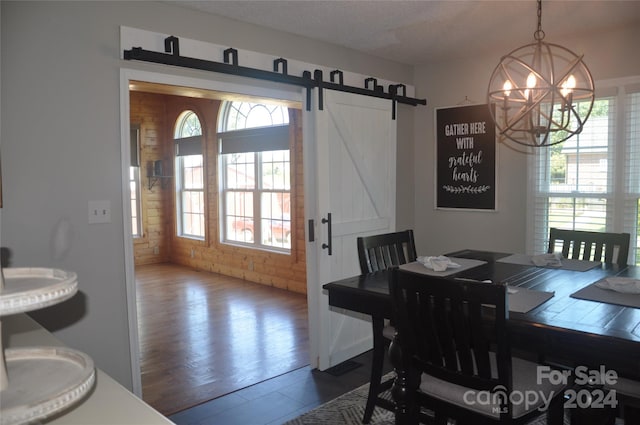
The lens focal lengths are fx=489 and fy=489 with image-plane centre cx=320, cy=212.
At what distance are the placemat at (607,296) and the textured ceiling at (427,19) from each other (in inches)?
68.6

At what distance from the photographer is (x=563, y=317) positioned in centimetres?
190

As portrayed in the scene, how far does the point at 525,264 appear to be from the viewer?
2912mm

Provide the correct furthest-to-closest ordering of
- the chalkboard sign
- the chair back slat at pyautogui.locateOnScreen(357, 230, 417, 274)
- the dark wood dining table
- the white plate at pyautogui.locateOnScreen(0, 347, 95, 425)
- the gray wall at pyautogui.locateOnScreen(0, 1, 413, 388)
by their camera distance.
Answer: the chalkboard sign → the chair back slat at pyautogui.locateOnScreen(357, 230, 417, 274) → the gray wall at pyautogui.locateOnScreen(0, 1, 413, 388) → the dark wood dining table → the white plate at pyautogui.locateOnScreen(0, 347, 95, 425)

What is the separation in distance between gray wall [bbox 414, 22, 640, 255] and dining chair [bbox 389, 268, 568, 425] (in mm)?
2218

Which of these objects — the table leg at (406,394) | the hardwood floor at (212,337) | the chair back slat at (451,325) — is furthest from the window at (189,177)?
the chair back slat at (451,325)

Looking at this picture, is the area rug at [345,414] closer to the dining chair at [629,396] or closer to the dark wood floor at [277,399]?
the dark wood floor at [277,399]

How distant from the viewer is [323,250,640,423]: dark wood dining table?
1.70 meters

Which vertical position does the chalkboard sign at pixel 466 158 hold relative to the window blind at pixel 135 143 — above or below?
below

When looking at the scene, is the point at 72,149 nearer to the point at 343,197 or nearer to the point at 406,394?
the point at 343,197

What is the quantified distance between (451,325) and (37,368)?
1385 mm

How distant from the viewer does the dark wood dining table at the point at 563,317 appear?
170cm

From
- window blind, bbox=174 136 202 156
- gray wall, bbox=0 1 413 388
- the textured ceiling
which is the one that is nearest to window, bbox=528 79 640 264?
the textured ceiling

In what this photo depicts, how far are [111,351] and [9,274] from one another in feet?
5.98

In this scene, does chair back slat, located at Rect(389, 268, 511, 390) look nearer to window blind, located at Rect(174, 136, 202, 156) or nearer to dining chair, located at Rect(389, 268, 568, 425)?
dining chair, located at Rect(389, 268, 568, 425)
